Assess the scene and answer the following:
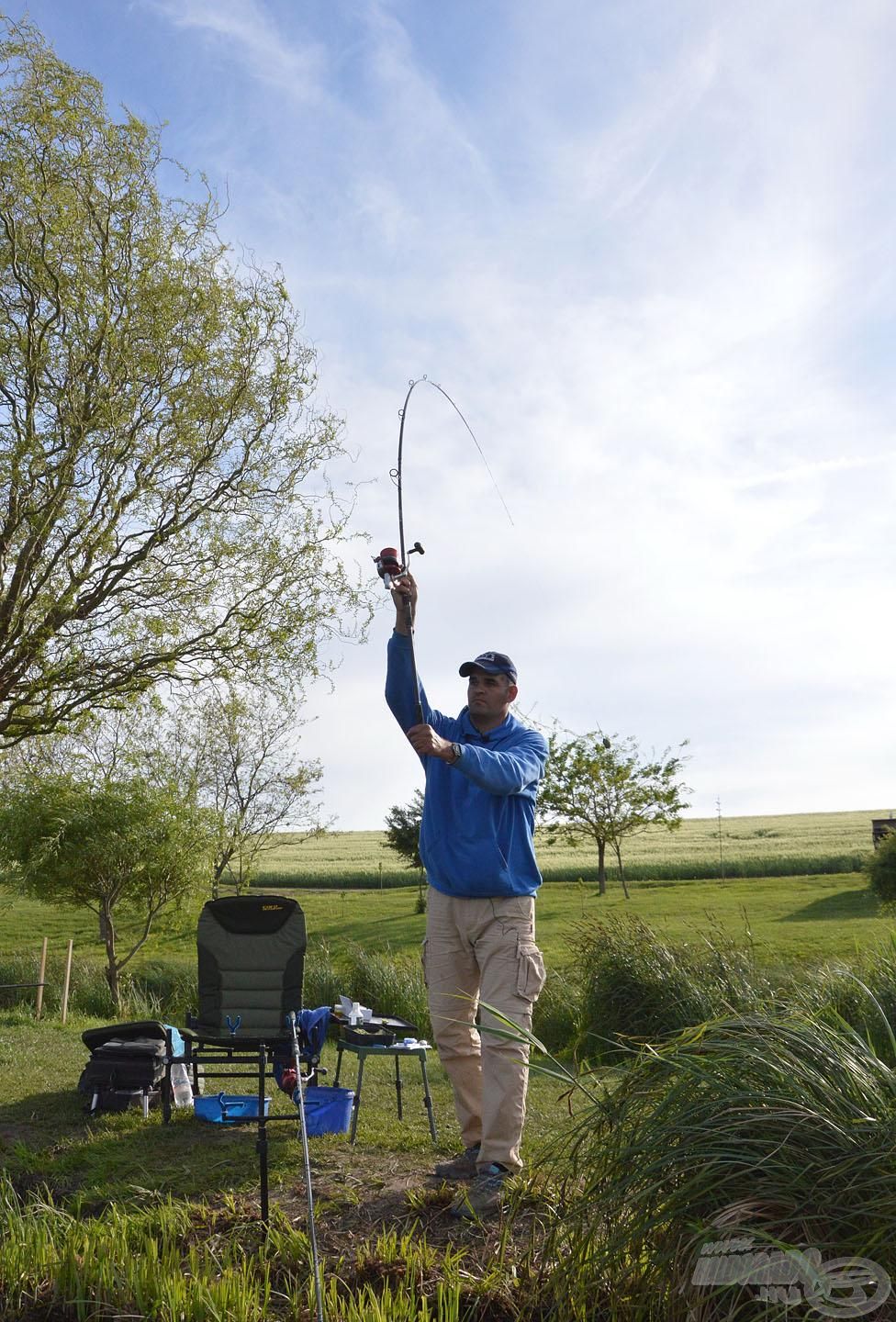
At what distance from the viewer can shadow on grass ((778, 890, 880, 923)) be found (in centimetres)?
2386

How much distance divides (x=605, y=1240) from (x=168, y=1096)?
15.0ft

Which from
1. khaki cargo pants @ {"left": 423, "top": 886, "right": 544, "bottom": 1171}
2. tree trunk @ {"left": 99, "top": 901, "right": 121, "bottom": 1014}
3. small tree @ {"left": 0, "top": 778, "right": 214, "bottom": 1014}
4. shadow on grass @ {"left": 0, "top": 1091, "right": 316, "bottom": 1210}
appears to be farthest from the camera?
A: small tree @ {"left": 0, "top": 778, "right": 214, "bottom": 1014}

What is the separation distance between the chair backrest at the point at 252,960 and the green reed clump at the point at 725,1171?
13.8 feet

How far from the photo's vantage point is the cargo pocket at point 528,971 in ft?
14.6

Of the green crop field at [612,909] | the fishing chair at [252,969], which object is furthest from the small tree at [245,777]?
the fishing chair at [252,969]

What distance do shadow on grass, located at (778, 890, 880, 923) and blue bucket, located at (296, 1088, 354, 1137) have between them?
18911 millimetres

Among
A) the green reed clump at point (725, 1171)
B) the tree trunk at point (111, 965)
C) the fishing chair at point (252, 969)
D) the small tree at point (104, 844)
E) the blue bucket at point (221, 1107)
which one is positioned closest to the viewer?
the green reed clump at point (725, 1171)

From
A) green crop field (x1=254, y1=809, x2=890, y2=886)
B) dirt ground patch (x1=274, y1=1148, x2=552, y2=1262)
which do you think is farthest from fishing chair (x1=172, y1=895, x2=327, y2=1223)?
green crop field (x1=254, y1=809, x2=890, y2=886)

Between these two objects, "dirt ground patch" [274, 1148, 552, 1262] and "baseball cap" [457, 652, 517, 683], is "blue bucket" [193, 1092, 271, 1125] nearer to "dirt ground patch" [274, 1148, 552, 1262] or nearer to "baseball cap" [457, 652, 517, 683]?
"dirt ground patch" [274, 1148, 552, 1262]

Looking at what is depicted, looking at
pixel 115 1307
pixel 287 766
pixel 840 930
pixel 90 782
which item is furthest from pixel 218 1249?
pixel 287 766

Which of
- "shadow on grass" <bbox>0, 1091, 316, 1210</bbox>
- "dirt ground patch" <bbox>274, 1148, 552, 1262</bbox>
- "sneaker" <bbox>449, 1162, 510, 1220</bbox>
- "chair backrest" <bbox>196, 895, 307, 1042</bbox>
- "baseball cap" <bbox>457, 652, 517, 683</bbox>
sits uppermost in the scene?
"baseball cap" <bbox>457, 652, 517, 683</bbox>

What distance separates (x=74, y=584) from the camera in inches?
361

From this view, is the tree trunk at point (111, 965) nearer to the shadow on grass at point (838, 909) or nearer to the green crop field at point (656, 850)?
the shadow on grass at point (838, 909)

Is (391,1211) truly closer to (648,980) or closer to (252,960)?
(252,960)
